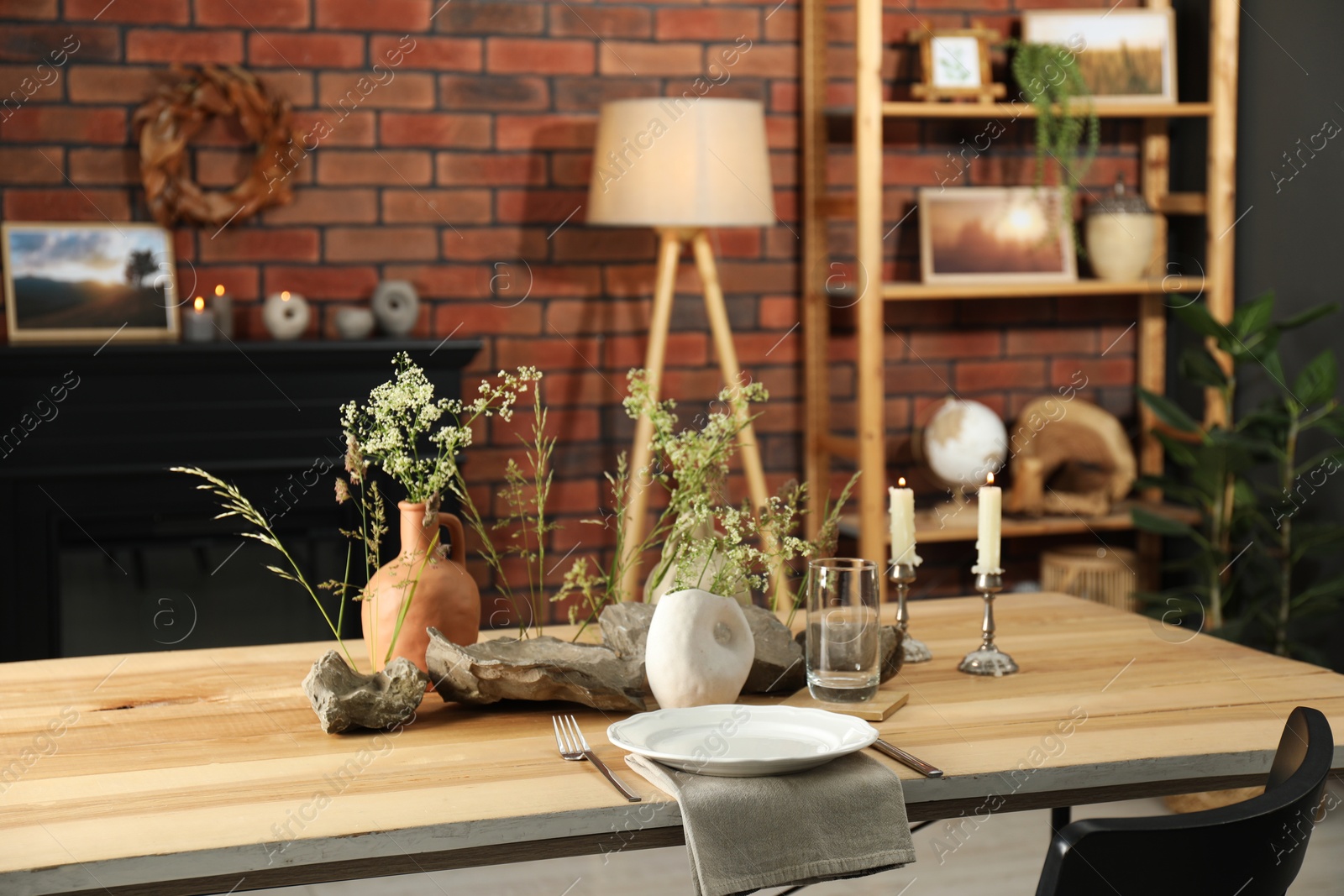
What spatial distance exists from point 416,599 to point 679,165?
1728mm

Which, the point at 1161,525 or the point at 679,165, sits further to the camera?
the point at 1161,525

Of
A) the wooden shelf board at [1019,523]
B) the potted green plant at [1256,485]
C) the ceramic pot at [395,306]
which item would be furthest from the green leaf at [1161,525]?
the ceramic pot at [395,306]

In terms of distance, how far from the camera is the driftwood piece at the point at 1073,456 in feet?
11.4

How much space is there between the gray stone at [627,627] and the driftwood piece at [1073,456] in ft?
6.75

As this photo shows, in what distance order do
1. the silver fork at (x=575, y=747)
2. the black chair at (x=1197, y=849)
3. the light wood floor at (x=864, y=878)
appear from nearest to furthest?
the black chair at (x=1197, y=849)
the silver fork at (x=575, y=747)
the light wood floor at (x=864, y=878)

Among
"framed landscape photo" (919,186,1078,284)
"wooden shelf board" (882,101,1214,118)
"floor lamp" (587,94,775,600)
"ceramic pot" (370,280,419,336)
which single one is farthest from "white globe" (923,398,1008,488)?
"ceramic pot" (370,280,419,336)

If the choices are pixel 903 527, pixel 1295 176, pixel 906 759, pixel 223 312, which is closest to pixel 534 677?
pixel 906 759

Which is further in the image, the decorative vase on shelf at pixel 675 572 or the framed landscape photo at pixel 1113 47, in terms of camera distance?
the framed landscape photo at pixel 1113 47

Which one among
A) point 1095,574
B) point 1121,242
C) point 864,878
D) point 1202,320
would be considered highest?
point 1121,242

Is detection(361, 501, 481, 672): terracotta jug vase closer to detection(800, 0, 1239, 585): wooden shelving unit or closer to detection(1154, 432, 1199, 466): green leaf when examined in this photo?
detection(800, 0, 1239, 585): wooden shelving unit

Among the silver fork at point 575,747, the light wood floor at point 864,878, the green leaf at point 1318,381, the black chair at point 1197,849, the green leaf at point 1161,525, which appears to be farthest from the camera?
the green leaf at point 1161,525

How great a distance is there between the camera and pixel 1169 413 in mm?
3213

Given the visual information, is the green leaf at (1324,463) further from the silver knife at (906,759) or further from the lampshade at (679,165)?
the silver knife at (906,759)

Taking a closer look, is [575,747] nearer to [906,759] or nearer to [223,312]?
[906,759]
